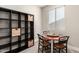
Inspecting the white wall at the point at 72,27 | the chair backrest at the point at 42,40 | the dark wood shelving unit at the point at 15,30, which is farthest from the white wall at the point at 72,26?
Result: the dark wood shelving unit at the point at 15,30

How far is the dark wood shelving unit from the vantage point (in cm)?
204

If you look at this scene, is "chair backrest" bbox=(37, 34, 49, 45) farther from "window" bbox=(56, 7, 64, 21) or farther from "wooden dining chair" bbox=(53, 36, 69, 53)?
"window" bbox=(56, 7, 64, 21)

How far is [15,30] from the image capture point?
7.39ft

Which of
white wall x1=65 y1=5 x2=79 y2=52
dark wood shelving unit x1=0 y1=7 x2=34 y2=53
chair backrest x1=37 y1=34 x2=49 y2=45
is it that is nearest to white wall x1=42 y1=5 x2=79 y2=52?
white wall x1=65 y1=5 x2=79 y2=52

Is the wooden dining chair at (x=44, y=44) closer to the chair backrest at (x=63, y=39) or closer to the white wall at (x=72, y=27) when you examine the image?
the chair backrest at (x=63, y=39)

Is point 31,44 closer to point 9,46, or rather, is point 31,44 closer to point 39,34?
point 39,34

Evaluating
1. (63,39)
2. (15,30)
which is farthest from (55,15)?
(15,30)

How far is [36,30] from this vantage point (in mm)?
1964

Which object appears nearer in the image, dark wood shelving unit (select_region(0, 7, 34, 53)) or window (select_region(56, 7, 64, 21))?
window (select_region(56, 7, 64, 21))

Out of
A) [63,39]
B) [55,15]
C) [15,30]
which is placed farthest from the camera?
[15,30]

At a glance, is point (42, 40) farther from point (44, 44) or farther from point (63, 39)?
point (63, 39)

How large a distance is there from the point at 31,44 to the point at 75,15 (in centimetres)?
113

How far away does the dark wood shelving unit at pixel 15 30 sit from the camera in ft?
6.68
